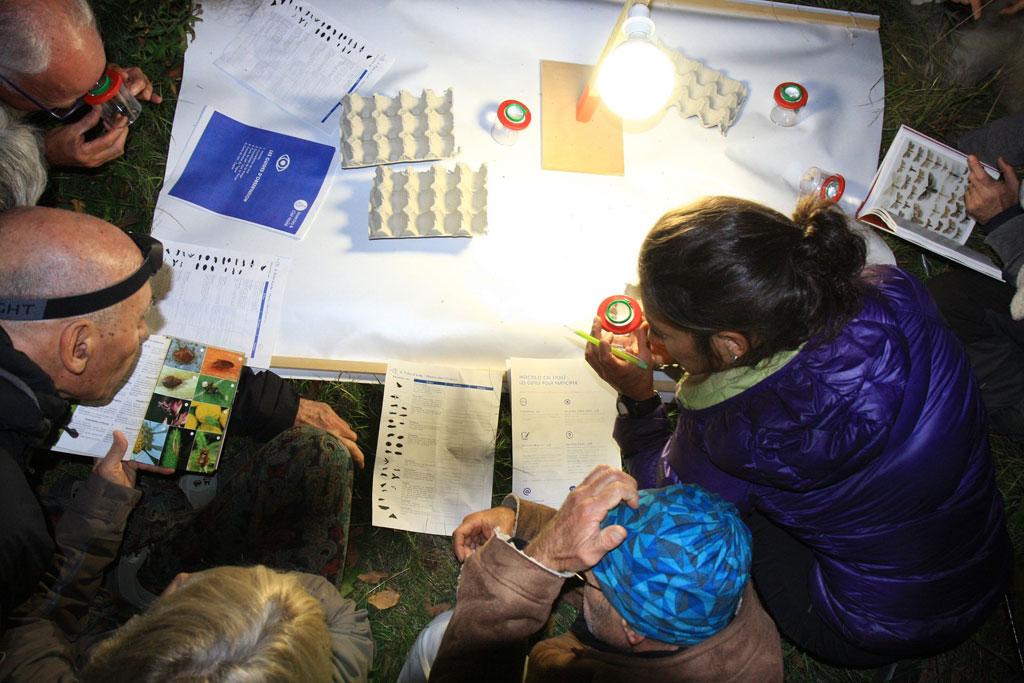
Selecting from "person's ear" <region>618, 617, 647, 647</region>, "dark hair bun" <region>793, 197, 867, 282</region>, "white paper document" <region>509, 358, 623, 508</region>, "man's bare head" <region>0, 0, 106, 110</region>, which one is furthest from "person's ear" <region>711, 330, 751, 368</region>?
"man's bare head" <region>0, 0, 106, 110</region>

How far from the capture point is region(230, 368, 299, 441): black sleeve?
2.20 metres

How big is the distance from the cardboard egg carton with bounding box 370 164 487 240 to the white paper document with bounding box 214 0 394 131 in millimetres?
348

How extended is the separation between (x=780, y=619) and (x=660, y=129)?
5.78ft

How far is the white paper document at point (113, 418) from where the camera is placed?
2057mm

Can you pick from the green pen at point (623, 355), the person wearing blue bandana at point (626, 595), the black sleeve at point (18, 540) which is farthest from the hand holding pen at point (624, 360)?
the black sleeve at point (18, 540)

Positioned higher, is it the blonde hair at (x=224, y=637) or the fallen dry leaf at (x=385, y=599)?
the blonde hair at (x=224, y=637)

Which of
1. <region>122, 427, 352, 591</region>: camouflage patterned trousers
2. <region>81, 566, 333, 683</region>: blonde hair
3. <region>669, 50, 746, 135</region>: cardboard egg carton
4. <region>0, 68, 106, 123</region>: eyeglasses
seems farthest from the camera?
<region>669, 50, 746, 135</region>: cardboard egg carton

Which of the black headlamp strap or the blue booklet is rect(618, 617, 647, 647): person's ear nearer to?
the black headlamp strap

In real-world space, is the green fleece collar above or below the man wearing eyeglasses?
below

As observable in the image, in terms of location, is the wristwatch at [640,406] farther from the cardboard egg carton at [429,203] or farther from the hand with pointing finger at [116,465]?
the hand with pointing finger at [116,465]

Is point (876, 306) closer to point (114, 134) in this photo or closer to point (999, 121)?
point (999, 121)

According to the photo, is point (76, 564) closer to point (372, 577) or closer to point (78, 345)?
point (78, 345)

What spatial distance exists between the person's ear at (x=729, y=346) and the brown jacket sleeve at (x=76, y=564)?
1668mm

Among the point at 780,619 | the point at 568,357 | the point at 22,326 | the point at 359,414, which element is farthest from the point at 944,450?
the point at 22,326
